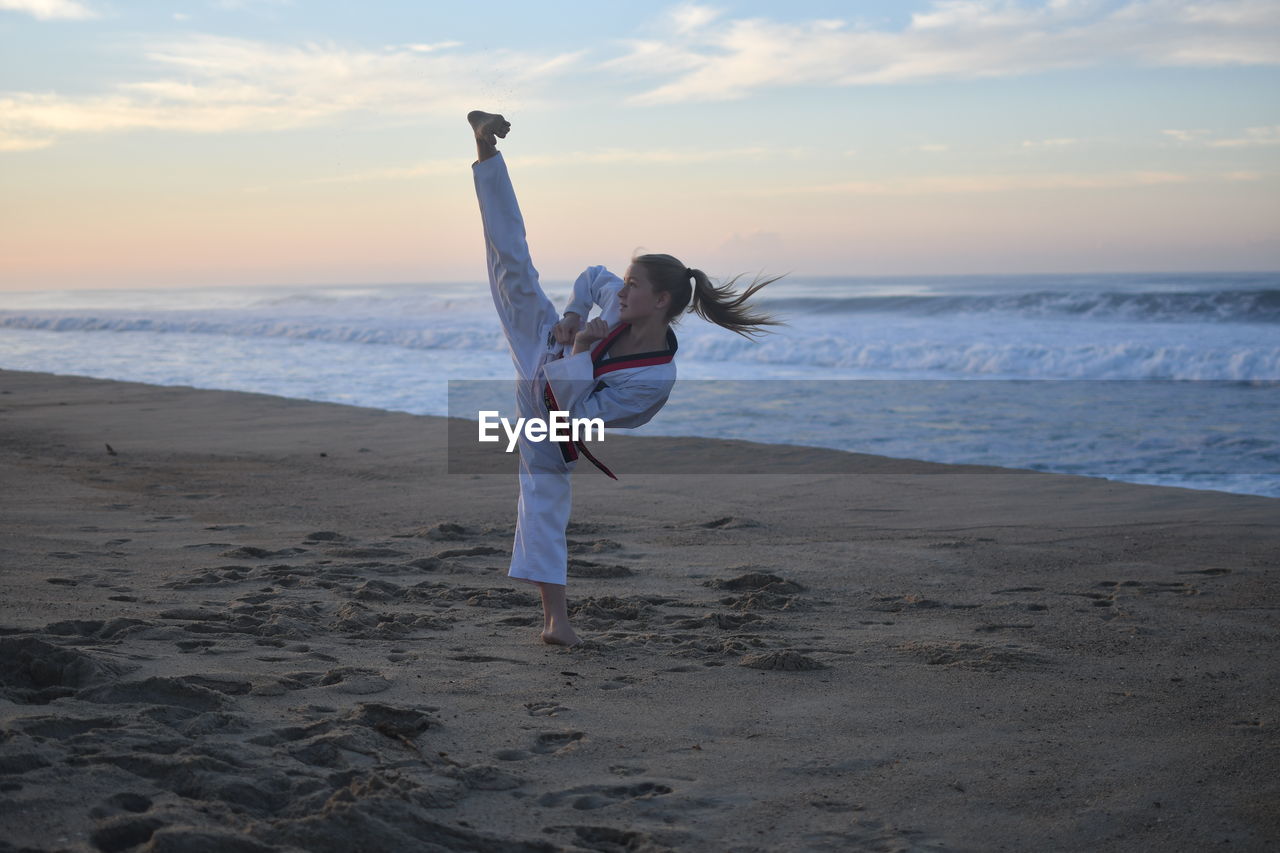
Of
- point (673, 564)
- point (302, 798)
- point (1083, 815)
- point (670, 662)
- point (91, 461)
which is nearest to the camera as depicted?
point (302, 798)

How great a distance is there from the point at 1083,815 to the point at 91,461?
675cm

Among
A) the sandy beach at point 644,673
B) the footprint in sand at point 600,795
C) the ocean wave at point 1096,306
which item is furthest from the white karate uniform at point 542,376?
the ocean wave at point 1096,306

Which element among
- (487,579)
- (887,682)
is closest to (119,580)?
(487,579)

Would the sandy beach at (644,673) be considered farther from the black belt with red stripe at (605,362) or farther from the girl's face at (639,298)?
the girl's face at (639,298)

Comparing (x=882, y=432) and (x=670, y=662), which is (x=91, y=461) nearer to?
(x=670, y=662)

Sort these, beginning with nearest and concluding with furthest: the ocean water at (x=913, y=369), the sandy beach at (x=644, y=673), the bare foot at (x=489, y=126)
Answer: the sandy beach at (x=644, y=673)
the bare foot at (x=489, y=126)
the ocean water at (x=913, y=369)

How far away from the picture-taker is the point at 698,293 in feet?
12.0

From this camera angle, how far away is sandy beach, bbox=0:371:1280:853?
2.15 metres

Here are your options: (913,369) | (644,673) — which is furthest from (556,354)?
(913,369)

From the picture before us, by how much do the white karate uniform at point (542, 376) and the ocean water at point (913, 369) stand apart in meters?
5.00

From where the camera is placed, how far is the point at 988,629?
12.6 ft

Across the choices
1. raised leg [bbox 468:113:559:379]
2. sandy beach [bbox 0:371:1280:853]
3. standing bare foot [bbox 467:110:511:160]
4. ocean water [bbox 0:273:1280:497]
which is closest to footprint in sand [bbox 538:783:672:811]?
sandy beach [bbox 0:371:1280:853]

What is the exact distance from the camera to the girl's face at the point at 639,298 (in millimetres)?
3467

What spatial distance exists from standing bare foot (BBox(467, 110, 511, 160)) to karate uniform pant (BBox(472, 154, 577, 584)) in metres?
0.03
